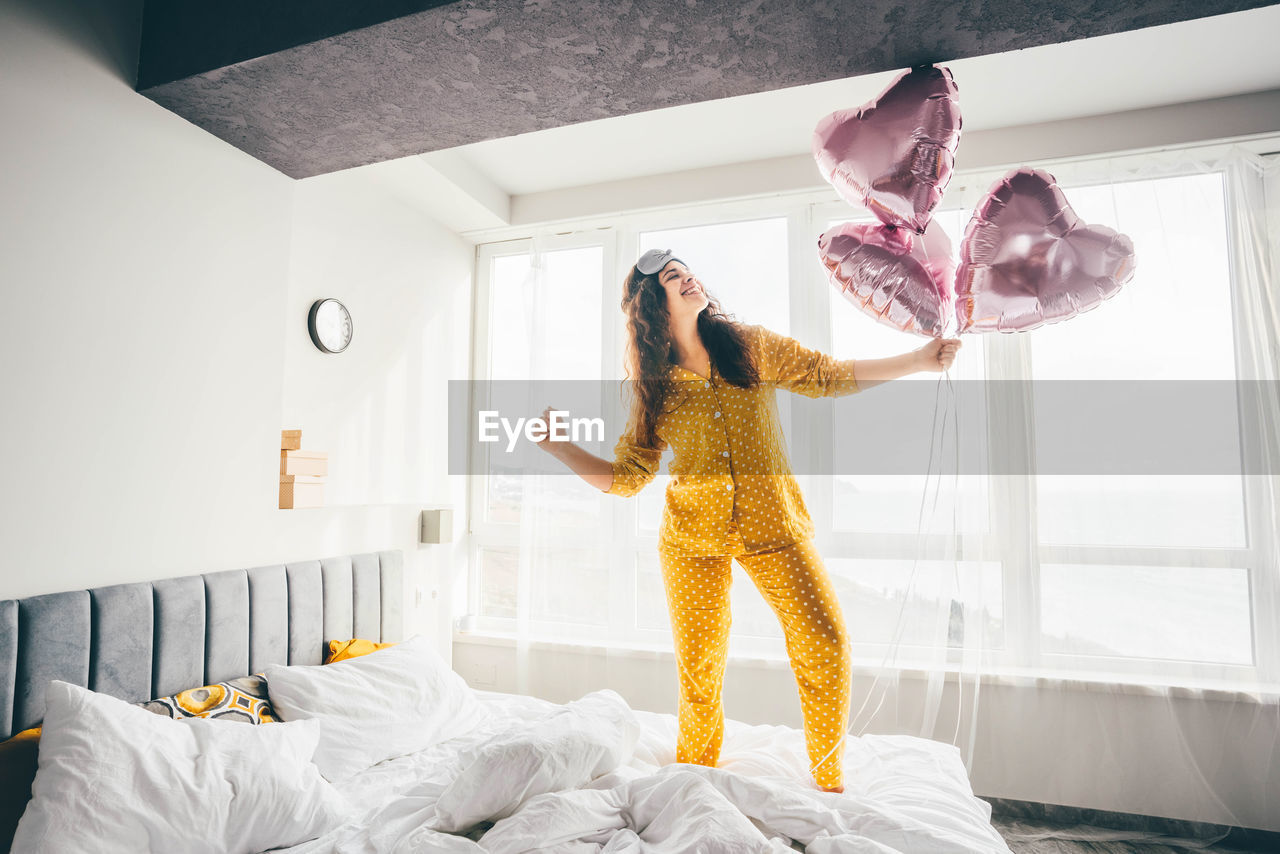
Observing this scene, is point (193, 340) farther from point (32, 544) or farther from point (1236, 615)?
point (1236, 615)

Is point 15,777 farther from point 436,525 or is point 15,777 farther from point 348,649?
point 436,525

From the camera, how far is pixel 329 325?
2559 mm

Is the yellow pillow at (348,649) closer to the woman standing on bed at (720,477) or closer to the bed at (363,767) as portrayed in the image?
the bed at (363,767)

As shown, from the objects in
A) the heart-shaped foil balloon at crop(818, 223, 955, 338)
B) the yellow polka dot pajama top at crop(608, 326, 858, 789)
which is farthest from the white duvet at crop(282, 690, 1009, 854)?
the heart-shaped foil balloon at crop(818, 223, 955, 338)

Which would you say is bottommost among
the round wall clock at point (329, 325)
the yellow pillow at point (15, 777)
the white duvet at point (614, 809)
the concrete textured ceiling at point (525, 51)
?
the white duvet at point (614, 809)

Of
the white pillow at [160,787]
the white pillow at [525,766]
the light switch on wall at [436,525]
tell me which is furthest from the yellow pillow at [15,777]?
the light switch on wall at [436,525]

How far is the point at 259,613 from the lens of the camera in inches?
74.5

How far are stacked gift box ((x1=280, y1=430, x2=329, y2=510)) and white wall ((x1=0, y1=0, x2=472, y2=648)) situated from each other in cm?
6

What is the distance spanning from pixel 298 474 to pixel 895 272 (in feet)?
5.99

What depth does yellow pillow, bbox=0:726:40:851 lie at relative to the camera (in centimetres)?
122

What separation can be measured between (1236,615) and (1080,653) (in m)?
0.51

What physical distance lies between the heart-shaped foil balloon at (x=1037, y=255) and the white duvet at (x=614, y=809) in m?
1.15

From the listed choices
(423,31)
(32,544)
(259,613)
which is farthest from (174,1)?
(259,613)

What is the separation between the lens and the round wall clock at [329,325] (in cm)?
248
